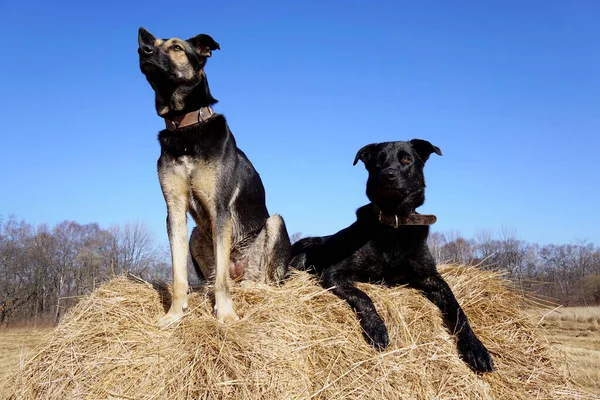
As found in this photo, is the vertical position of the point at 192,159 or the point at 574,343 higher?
the point at 192,159

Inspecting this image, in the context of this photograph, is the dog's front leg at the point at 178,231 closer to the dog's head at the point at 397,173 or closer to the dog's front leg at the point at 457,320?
the dog's head at the point at 397,173

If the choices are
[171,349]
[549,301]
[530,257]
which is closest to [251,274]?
[171,349]

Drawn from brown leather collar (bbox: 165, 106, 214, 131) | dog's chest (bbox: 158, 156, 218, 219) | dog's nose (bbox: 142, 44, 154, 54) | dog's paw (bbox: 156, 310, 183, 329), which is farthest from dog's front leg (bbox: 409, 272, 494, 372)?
dog's nose (bbox: 142, 44, 154, 54)

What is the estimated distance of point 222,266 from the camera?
4035mm

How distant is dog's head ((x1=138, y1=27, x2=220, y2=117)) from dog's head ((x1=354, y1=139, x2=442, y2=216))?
189cm

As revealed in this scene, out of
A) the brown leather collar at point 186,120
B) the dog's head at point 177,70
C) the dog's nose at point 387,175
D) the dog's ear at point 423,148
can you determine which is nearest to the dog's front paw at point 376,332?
the dog's nose at point 387,175

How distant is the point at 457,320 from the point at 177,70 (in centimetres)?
347

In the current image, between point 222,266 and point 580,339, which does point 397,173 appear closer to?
point 222,266

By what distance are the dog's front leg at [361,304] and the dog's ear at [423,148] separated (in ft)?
5.59

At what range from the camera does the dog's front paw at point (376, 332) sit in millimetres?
3631

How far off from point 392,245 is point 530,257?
Result: 46801 millimetres

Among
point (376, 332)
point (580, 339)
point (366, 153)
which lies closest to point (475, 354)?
point (376, 332)

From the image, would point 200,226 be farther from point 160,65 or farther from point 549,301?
point 549,301

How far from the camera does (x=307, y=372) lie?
3209 millimetres
